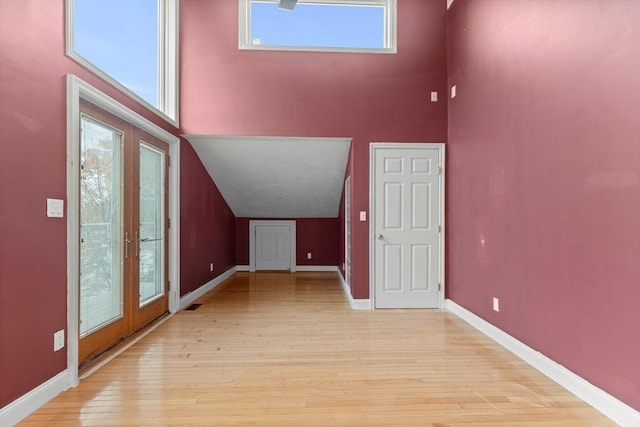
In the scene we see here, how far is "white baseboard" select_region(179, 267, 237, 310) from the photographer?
3701 mm

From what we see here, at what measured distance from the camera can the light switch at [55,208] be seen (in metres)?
1.82

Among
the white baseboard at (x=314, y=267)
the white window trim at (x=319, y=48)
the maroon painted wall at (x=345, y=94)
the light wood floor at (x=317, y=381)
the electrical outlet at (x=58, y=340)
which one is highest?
the white window trim at (x=319, y=48)

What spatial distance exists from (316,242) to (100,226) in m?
4.07

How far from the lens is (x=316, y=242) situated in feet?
19.9

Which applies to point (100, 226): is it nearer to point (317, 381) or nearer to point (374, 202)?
point (317, 381)

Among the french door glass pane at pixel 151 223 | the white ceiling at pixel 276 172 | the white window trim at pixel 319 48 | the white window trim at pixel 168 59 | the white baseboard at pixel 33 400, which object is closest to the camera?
the white baseboard at pixel 33 400

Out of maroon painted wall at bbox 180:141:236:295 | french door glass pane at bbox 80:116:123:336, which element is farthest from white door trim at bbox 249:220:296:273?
french door glass pane at bbox 80:116:123:336

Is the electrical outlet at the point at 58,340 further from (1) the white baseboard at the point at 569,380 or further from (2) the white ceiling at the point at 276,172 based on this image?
(1) the white baseboard at the point at 569,380

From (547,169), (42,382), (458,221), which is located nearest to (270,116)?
(458,221)

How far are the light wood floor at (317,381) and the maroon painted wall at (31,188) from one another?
0.37 meters

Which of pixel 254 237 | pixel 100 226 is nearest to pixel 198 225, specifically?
pixel 100 226

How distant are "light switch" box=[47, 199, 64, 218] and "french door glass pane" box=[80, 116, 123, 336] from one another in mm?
254

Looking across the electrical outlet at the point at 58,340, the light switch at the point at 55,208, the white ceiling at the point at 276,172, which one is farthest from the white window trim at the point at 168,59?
the electrical outlet at the point at 58,340

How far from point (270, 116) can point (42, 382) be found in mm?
2991
